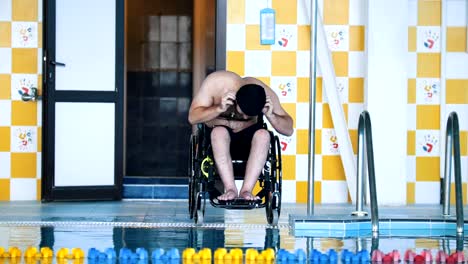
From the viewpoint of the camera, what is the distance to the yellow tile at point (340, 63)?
8.89 meters

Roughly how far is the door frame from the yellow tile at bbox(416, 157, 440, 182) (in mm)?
2661

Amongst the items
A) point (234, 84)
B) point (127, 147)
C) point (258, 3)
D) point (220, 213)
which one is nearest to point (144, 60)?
point (127, 147)

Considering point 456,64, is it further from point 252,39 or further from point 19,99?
point 19,99

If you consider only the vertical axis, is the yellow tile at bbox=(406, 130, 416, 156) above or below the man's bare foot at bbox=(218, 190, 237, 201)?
above

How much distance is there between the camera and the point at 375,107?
342 inches

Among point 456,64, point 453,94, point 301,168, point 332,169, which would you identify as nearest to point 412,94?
point 453,94

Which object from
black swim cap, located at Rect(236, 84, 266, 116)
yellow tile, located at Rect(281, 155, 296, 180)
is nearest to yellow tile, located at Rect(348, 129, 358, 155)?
yellow tile, located at Rect(281, 155, 296, 180)

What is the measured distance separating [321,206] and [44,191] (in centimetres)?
241

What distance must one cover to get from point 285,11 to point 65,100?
2.08 m

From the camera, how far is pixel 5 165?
Result: 29.1 feet

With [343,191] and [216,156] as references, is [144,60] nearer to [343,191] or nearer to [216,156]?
[343,191]

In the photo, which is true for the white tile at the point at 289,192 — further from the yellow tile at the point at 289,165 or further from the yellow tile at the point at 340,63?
the yellow tile at the point at 340,63

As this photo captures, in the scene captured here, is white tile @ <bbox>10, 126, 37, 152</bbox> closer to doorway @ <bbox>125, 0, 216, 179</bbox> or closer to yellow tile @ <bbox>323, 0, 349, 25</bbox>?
yellow tile @ <bbox>323, 0, 349, 25</bbox>

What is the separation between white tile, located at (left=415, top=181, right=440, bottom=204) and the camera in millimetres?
8977
